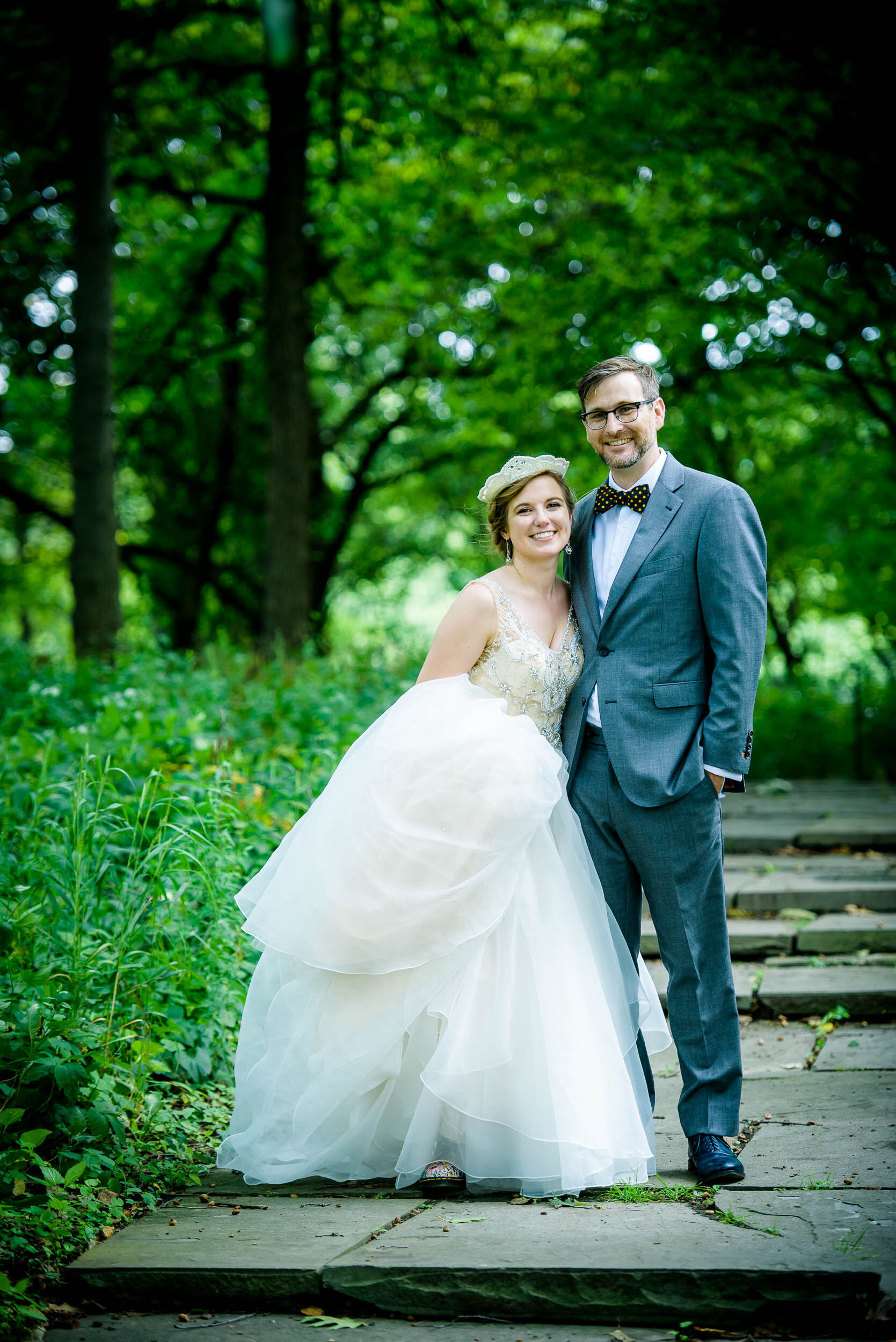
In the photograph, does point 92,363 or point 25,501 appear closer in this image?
point 92,363

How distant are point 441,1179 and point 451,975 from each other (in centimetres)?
58

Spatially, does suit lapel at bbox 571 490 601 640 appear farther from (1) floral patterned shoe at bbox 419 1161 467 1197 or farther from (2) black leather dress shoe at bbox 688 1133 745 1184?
(1) floral patterned shoe at bbox 419 1161 467 1197

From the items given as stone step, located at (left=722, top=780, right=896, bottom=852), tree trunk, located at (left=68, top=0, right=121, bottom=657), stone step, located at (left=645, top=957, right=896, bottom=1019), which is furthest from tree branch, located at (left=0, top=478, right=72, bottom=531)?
stone step, located at (left=645, top=957, right=896, bottom=1019)

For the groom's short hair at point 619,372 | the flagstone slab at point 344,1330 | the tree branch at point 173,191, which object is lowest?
the flagstone slab at point 344,1330

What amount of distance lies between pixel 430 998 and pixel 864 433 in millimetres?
15192

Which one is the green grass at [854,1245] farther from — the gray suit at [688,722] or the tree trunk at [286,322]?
the tree trunk at [286,322]

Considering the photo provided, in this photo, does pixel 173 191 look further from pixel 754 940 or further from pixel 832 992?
pixel 832 992

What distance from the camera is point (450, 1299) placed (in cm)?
283

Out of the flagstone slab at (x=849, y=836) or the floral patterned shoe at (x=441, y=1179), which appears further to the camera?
the flagstone slab at (x=849, y=836)

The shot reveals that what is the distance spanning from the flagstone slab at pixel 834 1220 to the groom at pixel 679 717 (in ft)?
0.65

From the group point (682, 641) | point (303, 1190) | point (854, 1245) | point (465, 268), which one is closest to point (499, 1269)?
point (854, 1245)

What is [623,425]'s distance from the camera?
3725mm

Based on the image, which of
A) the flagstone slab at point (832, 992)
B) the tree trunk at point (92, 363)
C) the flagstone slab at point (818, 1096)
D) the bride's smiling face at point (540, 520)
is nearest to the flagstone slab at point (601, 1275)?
the flagstone slab at point (818, 1096)

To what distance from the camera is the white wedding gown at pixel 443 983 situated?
3.44 meters
